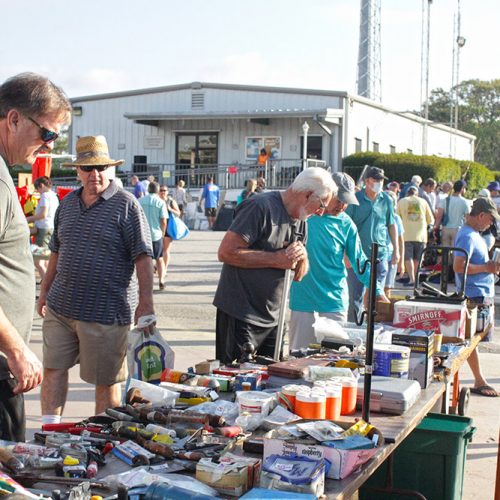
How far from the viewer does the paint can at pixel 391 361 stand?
4.41 meters

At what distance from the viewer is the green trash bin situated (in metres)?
4.77

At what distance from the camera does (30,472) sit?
2854 mm

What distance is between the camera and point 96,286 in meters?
5.29

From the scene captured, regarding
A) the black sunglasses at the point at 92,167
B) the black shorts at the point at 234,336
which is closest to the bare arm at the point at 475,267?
the black shorts at the point at 234,336

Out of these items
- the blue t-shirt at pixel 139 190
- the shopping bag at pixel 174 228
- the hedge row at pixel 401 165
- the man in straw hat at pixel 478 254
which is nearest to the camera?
the man in straw hat at pixel 478 254

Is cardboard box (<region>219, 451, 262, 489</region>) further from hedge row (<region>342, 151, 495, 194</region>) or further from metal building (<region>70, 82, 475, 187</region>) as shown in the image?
hedge row (<region>342, 151, 495, 194</region>)

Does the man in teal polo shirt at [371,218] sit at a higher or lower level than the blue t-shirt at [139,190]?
lower

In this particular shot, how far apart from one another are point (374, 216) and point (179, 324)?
129 inches

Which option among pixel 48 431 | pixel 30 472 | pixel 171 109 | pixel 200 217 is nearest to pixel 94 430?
pixel 48 431

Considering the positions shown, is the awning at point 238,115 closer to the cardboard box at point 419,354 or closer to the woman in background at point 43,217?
the woman in background at point 43,217

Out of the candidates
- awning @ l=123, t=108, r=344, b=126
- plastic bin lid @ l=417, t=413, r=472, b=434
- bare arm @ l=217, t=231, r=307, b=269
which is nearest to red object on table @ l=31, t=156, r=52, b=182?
bare arm @ l=217, t=231, r=307, b=269

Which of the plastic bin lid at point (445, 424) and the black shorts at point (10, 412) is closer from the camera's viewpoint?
the black shorts at point (10, 412)

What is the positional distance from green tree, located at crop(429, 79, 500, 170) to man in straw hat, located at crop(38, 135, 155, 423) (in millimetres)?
86413

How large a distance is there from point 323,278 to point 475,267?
175 cm
